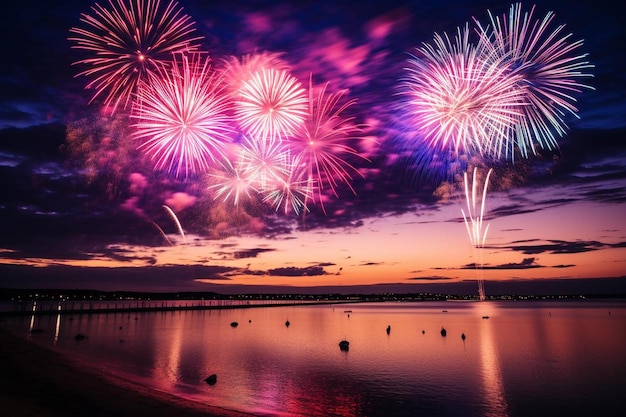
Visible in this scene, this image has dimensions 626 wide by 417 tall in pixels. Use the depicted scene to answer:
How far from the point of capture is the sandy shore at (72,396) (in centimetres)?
2056

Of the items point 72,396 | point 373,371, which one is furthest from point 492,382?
point 72,396

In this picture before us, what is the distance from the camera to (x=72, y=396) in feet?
79.0

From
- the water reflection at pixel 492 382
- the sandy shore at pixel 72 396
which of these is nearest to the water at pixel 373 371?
the water reflection at pixel 492 382

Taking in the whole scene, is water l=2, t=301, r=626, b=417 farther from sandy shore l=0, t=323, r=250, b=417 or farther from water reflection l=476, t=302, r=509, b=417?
sandy shore l=0, t=323, r=250, b=417

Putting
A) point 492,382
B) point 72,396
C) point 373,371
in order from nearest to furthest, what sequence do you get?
point 72,396
point 492,382
point 373,371

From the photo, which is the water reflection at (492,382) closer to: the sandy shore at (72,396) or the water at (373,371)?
the water at (373,371)

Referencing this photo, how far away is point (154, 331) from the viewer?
8531cm

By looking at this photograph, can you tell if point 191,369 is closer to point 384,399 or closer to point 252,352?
point 252,352

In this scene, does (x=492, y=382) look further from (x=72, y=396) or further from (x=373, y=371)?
(x=72, y=396)

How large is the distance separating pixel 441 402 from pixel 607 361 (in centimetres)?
3452

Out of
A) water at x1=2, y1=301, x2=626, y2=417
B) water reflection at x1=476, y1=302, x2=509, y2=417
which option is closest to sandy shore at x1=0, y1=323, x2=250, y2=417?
water at x1=2, y1=301, x2=626, y2=417

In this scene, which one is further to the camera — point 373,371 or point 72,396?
point 373,371

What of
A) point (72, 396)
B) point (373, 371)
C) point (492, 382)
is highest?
point (72, 396)

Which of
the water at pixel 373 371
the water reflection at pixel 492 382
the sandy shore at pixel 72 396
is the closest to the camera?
the sandy shore at pixel 72 396
